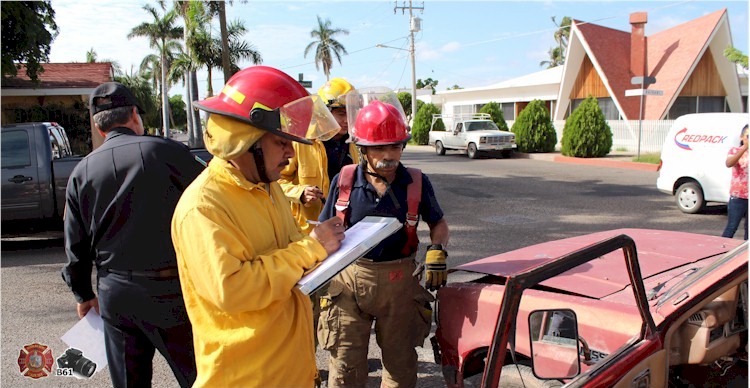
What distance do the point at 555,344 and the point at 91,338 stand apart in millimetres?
2128

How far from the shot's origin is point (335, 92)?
12.4 ft

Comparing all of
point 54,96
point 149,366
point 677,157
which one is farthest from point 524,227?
point 54,96

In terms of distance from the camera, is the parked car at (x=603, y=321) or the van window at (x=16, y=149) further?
the van window at (x=16, y=149)

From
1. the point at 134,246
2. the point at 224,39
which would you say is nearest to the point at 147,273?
the point at 134,246

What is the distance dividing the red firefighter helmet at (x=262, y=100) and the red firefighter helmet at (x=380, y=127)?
1024 millimetres

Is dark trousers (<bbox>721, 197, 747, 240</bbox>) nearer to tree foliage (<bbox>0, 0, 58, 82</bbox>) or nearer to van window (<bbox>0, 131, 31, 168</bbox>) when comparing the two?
van window (<bbox>0, 131, 31, 168</bbox>)

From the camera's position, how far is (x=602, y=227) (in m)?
8.37

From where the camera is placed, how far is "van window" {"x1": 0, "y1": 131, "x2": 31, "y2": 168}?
777 cm

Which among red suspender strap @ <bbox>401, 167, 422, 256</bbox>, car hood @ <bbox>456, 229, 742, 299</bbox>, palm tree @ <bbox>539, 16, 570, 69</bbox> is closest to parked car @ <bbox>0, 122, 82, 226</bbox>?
red suspender strap @ <bbox>401, 167, 422, 256</bbox>

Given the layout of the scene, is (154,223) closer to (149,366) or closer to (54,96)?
(149,366)

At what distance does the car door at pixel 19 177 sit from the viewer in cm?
766

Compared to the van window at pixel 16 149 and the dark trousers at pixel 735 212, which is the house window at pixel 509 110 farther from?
the van window at pixel 16 149

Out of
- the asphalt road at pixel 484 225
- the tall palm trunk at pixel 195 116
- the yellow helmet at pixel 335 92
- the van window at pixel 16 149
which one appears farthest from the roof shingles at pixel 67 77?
the yellow helmet at pixel 335 92

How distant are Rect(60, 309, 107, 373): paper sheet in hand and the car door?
612 centimetres
